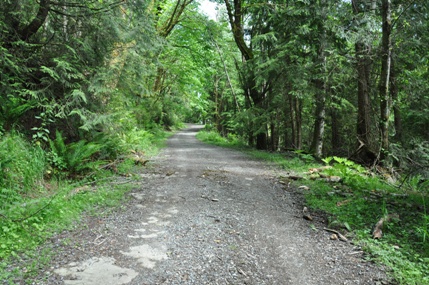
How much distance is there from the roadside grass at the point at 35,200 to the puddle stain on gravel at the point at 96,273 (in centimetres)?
34

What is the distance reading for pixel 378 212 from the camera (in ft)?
15.2

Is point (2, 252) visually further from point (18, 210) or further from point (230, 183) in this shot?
point (230, 183)

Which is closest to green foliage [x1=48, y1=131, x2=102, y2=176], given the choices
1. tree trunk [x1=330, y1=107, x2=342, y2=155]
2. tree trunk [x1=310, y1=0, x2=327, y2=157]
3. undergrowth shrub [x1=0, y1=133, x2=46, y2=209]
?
undergrowth shrub [x1=0, y1=133, x2=46, y2=209]

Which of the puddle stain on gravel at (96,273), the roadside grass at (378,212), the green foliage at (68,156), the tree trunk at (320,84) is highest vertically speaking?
the tree trunk at (320,84)

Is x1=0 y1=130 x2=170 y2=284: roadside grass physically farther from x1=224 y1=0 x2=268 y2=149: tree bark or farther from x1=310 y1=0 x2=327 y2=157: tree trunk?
x1=224 y1=0 x2=268 y2=149: tree bark

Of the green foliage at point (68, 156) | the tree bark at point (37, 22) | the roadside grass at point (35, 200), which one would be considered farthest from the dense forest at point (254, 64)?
the roadside grass at point (35, 200)

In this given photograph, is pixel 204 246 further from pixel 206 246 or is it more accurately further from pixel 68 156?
pixel 68 156

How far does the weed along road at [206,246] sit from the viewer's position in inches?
116

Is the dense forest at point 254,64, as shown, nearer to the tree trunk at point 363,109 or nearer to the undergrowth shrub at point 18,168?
the tree trunk at point 363,109

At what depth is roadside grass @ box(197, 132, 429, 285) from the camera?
325cm

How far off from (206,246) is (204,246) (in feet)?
A: 0.08

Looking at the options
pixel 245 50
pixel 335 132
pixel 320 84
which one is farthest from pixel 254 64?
pixel 335 132

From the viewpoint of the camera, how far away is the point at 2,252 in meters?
3.04

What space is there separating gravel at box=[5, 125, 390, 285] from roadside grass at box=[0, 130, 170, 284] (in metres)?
0.21
